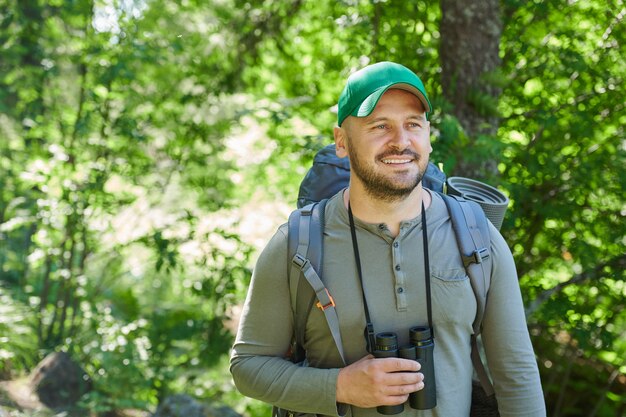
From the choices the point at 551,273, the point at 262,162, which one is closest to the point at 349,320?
the point at 551,273

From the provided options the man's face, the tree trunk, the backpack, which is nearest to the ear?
the man's face

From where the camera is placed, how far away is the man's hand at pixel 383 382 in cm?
176

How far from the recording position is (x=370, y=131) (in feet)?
6.40

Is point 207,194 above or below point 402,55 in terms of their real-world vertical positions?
below

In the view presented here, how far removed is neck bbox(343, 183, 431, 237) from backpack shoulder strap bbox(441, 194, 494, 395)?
0.14 m

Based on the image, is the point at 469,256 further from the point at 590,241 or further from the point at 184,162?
the point at 184,162

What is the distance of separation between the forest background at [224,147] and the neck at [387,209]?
1451mm

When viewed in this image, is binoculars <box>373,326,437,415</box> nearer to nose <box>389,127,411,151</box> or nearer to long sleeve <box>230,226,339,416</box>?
long sleeve <box>230,226,339,416</box>

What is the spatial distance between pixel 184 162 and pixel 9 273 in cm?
276

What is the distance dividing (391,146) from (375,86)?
20 centimetres

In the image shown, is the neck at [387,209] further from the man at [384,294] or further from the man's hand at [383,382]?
the man's hand at [383,382]

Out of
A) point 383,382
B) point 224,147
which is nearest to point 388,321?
point 383,382

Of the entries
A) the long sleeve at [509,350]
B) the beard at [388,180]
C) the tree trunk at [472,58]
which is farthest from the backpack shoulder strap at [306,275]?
the tree trunk at [472,58]

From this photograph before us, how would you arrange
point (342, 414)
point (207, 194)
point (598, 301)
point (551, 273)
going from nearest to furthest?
1. point (342, 414)
2. point (598, 301)
3. point (551, 273)
4. point (207, 194)
